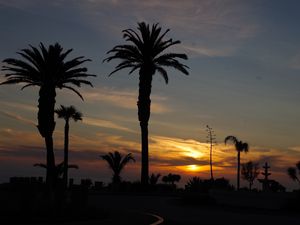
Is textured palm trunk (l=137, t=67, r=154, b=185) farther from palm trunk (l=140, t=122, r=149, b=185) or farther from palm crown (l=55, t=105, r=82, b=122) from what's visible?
palm crown (l=55, t=105, r=82, b=122)

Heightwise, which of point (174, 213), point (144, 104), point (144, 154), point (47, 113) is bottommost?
point (174, 213)

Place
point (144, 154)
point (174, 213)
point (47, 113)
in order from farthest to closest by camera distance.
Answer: point (144, 154)
point (47, 113)
point (174, 213)

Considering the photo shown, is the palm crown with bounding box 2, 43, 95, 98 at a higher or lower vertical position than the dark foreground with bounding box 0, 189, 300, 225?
higher

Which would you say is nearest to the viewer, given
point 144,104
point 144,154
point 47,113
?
point 47,113

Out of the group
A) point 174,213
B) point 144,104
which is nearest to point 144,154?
point 144,104

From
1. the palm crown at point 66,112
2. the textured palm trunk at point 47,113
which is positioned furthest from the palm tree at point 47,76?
the palm crown at point 66,112

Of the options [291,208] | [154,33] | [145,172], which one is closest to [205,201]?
[291,208]

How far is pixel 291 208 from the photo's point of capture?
31.5m

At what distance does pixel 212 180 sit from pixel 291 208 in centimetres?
2622

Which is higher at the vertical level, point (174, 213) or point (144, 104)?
point (144, 104)

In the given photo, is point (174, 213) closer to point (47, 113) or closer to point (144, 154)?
point (47, 113)

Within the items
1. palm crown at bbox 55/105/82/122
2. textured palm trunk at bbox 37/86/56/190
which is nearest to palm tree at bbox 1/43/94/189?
textured palm trunk at bbox 37/86/56/190

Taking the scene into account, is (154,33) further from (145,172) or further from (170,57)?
(145,172)

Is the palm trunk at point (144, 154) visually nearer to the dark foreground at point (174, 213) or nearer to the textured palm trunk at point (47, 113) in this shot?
the textured palm trunk at point (47, 113)
